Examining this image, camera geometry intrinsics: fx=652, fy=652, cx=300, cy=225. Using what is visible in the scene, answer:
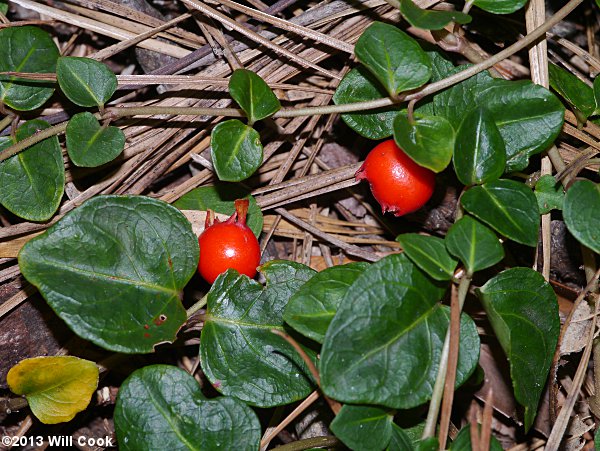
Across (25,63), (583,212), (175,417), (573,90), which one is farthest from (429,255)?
(25,63)

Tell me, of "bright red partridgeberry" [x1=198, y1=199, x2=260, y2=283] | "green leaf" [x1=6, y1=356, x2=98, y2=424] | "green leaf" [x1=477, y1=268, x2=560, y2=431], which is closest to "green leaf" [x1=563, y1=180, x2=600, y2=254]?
"green leaf" [x1=477, y1=268, x2=560, y2=431]

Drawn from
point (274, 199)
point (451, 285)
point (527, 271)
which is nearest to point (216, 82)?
point (274, 199)

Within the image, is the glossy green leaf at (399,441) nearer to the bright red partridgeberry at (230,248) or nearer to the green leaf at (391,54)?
the bright red partridgeberry at (230,248)

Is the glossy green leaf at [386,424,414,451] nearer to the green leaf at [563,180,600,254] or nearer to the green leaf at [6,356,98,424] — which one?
the green leaf at [563,180,600,254]

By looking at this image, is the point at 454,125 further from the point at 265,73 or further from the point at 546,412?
the point at 546,412

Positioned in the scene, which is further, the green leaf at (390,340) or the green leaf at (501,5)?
the green leaf at (501,5)

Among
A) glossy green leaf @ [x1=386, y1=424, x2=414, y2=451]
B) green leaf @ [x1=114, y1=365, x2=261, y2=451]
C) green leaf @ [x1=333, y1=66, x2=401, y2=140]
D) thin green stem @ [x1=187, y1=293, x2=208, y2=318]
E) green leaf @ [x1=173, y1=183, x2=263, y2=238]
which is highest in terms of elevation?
green leaf @ [x1=333, y1=66, x2=401, y2=140]

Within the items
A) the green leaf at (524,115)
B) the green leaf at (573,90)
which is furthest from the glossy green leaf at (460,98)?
the green leaf at (573,90)
